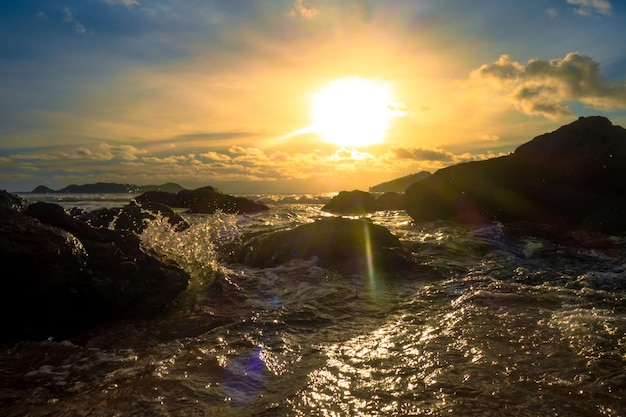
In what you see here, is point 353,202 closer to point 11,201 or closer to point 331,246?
point 331,246

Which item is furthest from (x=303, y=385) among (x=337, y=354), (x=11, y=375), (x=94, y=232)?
(x=94, y=232)

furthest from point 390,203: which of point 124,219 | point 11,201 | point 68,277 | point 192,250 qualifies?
point 68,277

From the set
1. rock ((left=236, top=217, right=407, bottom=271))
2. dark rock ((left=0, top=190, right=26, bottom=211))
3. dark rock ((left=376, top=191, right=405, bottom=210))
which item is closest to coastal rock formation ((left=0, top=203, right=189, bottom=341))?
dark rock ((left=0, top=190, right=26, bottom=211))

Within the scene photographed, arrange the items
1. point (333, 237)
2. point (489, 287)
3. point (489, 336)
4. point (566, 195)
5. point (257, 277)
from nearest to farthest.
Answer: point (489, 336) → point (489, 287) → point (257, 277) → point (333, 237) → point (566, 195)

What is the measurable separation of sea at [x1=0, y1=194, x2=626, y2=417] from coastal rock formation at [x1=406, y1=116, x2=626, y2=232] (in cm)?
1418

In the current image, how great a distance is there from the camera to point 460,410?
11.6ft

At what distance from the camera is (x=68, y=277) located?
240 inches

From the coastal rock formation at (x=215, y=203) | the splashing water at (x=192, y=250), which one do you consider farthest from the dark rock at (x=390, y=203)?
the splashing water at (x=192, y=250)

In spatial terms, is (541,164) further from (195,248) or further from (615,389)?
(615,389)

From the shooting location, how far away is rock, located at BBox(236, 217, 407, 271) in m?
10.7

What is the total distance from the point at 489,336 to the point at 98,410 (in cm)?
475

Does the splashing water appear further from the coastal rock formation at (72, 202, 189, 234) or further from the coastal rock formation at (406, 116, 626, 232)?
the coastal rock formation at (406, 116, 626, 232)

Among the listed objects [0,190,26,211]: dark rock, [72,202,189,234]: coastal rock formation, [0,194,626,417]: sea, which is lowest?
[0,194,626,417]: sea

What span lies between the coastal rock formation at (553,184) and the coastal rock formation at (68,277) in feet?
67.6
